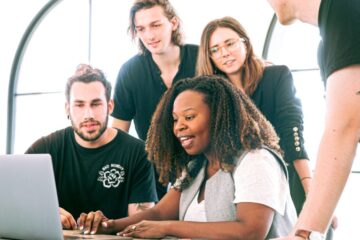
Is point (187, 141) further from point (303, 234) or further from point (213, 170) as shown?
point (303, 234)

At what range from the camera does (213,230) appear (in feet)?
6.20

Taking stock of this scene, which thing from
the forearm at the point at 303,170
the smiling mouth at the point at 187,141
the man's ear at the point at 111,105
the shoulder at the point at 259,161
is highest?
the man's ear at the point at 111,105

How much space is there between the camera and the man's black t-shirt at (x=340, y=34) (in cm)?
128

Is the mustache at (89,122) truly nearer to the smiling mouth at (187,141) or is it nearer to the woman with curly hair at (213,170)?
the woman with curly hair at (213,170)

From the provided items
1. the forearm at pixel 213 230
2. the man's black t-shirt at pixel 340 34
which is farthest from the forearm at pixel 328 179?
the forearm at pixel 213 230

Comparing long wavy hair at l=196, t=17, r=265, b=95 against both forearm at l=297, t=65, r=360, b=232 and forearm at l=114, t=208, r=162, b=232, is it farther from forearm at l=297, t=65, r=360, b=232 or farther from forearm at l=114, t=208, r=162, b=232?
forearm at l=297, t=65, r=360, b=232

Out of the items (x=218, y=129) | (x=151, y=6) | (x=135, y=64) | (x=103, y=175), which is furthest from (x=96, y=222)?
(x=151, y=6)

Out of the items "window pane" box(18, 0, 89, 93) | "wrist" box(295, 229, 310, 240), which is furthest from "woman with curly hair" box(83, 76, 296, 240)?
"window pane" box(18, 0, 89, 93)

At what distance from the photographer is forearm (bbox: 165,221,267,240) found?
187 cm

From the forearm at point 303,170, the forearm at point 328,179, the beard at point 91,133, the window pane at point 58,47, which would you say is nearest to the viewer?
the forearm at point 328,179

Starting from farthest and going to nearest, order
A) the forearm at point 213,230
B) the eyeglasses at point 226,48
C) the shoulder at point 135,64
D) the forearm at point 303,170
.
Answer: the shoulder at point 135,64, the eyeglasses at point 226,48, the forearm at point 303,170, the forearm at point 213,230

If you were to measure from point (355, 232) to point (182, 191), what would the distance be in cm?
554

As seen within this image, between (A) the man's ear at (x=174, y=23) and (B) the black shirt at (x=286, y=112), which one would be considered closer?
(B) the black shirt at (x=286, y=112)

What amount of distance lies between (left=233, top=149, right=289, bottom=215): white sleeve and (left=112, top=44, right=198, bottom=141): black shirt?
0.90 metres
